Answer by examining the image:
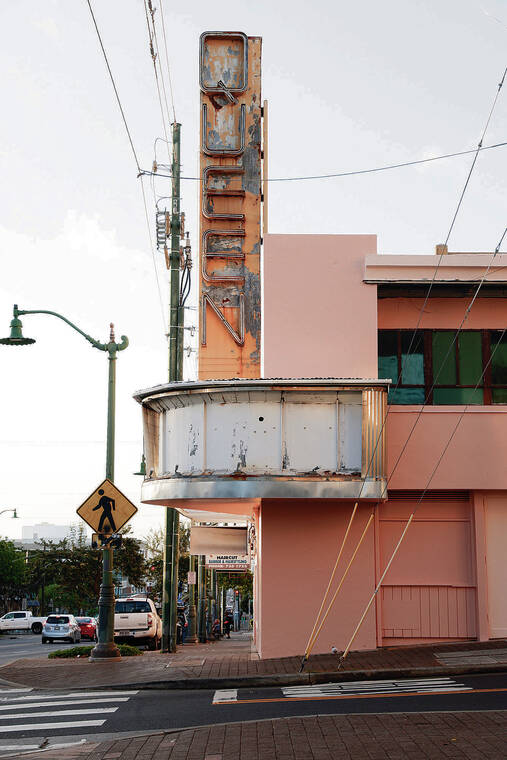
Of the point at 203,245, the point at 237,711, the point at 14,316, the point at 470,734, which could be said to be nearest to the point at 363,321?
the point at 203,245

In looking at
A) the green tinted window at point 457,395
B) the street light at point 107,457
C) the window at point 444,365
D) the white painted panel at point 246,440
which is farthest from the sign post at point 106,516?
the green tinted window at point 457,395

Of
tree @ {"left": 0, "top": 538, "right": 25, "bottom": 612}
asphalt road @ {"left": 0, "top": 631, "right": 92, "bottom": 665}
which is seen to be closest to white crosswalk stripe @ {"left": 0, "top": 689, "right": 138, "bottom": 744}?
asphalt road @ {"left": 0, "top": 631, "right": 92, "bottom": 665}

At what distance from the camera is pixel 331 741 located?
349 inches

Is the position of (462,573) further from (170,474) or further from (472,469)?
(170,474)

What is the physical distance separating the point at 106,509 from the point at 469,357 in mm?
8110

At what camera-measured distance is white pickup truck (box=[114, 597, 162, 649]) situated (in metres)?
28.3

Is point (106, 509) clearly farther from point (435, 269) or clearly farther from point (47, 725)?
point (435, 269)

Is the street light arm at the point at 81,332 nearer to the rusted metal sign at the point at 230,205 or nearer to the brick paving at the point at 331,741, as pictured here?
the rusted metal sign at the point at 230,205

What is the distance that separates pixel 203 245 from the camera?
20953mm

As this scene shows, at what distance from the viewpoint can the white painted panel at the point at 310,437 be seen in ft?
54.5

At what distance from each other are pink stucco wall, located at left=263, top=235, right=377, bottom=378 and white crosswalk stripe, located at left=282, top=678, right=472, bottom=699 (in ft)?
21.8

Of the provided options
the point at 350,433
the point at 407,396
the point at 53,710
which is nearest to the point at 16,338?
the point at 350,433

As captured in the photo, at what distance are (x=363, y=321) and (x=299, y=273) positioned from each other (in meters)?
1.63

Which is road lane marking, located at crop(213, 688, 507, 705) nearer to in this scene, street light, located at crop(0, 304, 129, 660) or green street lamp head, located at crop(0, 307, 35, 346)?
street light, located at crop(0, 304, 129, 660)
